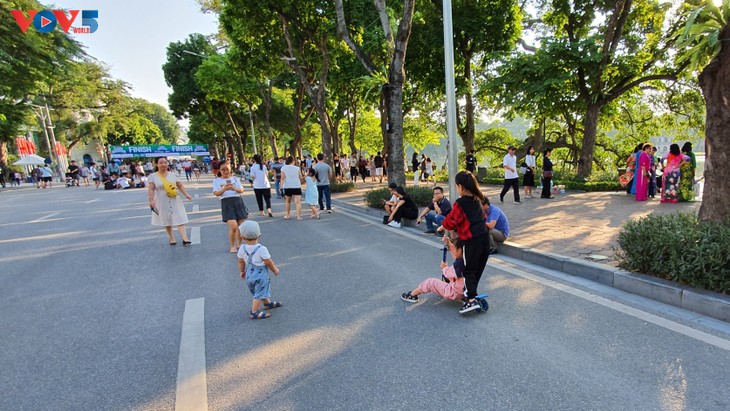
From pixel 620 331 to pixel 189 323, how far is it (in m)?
4.19

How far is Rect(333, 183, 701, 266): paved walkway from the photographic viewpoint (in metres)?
5.91

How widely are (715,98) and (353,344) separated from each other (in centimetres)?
493

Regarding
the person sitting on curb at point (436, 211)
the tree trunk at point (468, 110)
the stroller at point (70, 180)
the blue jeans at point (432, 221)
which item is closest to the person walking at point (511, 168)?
the person sitting on curb at point (436, 211)

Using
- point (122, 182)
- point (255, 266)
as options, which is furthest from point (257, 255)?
point (122, 182)

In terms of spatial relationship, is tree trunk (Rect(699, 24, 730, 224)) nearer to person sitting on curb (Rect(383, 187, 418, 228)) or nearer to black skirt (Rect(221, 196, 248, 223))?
person sitting on curb (Rect(383, 187, 418, 228))

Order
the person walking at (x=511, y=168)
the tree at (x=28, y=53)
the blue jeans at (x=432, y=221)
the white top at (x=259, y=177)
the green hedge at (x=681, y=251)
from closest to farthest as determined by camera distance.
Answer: the green hedge at (x=681, y=251) → the blue jeans at (x=432, y=221) → the person walking at (x=511, y=168) → the white top at (x=259, y=177) → the tree at (x=28, y=53)

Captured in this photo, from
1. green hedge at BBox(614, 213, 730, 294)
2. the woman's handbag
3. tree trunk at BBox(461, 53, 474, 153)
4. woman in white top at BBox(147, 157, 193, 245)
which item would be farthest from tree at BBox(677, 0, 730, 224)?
tree trunk at BBox(461, 53, 474, 153)

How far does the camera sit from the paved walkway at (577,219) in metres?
5.91

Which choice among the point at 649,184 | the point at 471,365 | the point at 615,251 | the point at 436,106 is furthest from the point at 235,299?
the point at 436,106

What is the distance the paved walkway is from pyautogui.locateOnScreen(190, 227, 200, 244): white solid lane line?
4.97 meters

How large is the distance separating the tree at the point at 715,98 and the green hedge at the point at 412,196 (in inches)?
257

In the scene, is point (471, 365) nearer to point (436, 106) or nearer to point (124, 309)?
point (124, 309)

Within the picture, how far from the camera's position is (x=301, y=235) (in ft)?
27.4

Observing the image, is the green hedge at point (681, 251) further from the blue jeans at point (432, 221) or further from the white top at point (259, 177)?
the white top at point (259, 177)
